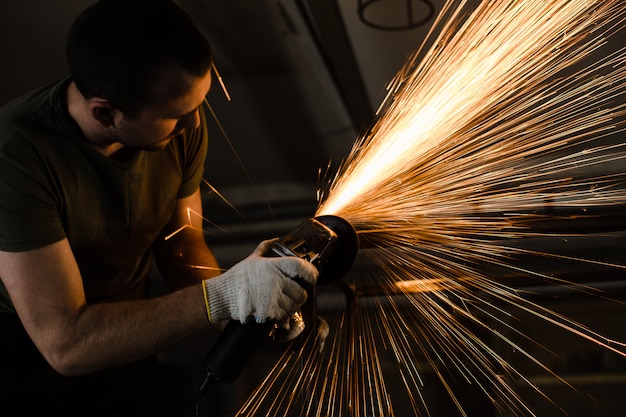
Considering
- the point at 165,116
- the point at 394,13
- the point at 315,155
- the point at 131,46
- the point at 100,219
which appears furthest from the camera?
the point at 315,155

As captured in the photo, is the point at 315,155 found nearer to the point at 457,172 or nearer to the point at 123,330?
the point at 457,172

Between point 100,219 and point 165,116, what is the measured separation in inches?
12.8

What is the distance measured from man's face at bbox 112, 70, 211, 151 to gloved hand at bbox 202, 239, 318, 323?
35 centimetres

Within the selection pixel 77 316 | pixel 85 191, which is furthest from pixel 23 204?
pixel 77 316

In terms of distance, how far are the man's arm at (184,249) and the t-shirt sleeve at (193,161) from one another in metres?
0.03

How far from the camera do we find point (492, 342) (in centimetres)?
247

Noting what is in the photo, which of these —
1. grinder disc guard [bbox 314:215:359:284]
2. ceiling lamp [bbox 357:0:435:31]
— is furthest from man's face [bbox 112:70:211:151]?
ceiling lamp [bbox 357:0:435:31]

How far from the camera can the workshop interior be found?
7.07 feet

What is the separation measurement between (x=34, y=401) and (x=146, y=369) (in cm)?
31

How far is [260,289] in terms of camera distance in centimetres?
134

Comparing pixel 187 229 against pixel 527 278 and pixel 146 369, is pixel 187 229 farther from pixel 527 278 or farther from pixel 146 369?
pixel 527 278

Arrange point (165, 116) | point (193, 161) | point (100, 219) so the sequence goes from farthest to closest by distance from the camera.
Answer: point (193, 161) < point (100, 219) < point (165, 116)

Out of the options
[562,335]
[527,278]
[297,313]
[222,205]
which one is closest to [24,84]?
[222,205]

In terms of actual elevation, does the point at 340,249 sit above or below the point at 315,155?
below
